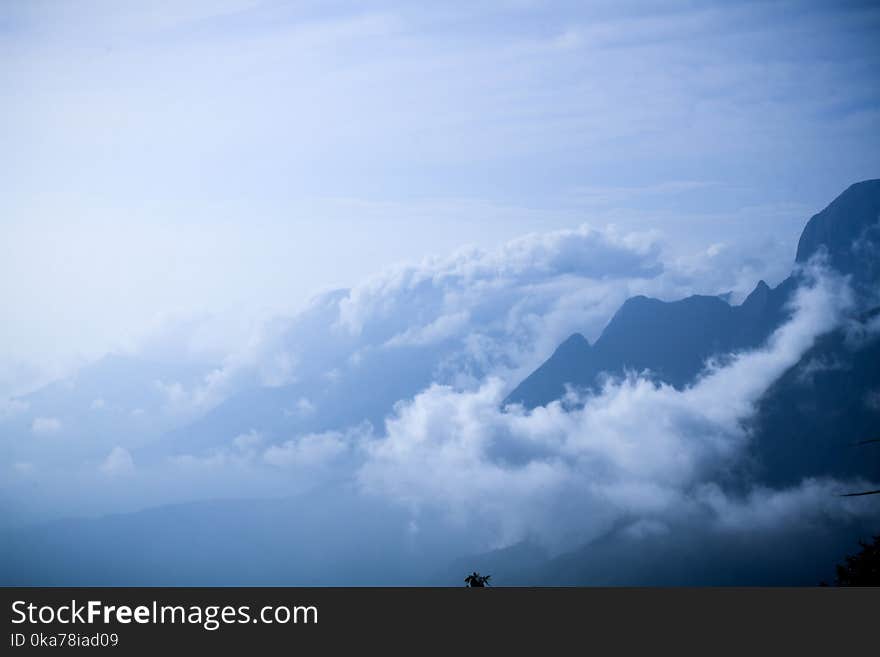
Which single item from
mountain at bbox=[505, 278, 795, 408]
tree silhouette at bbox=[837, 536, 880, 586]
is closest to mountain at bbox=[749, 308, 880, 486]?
mountain at bbox=[505, 278, 795, 408]

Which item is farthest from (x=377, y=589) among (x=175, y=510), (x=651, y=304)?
(x=175, y=510)

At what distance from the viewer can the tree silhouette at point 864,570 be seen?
24625 millimetres

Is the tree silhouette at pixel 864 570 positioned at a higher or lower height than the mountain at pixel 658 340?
lower

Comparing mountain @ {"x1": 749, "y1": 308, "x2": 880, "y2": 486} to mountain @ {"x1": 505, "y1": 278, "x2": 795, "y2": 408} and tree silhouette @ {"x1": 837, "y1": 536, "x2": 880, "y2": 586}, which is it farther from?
tree silhouette @ {"x1": 837, "y1": 536, "x2": 880, "y2": 586}

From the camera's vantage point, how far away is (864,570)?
83.4ft

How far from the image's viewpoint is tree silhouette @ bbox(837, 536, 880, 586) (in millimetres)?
24625

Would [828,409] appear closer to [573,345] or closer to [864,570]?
[573,345]

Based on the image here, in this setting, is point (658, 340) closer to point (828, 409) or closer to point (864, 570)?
point (828, 409)

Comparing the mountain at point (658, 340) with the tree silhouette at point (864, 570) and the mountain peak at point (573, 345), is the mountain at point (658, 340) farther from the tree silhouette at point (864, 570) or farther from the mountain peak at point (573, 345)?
the tree silhouette at point (864, 570)

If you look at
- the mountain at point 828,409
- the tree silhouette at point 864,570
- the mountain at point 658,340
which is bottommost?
the tree silhouette at point 864,570

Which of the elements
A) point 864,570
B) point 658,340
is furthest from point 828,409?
point 864,570

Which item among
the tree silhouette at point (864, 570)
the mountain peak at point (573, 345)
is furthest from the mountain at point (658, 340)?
the tree silhouette at point (864, 570)

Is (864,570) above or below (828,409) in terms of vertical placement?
below

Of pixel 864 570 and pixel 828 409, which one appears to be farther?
pixel 828 409
